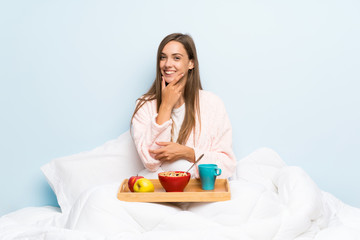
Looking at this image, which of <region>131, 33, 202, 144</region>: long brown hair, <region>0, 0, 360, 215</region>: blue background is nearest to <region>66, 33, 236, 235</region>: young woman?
<region>131, 33, 202, 144</region>: long brown hair

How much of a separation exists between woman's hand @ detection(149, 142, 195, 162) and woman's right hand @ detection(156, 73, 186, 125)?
5.1 inches

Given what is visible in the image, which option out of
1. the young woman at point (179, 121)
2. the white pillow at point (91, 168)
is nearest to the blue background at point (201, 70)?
the white pillow at point (91, 168)

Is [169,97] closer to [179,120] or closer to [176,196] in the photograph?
[179,120]

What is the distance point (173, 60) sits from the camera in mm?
2012

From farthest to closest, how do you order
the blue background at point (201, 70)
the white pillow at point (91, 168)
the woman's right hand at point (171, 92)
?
the blue background at point (201, 70) < the white pillow at point (91, 168) < the woman's right hand at point (171, 92)

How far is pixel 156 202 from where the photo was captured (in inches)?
61.7

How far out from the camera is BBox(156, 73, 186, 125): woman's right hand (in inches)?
74.7

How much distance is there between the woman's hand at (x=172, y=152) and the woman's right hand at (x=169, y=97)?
0.42 feet

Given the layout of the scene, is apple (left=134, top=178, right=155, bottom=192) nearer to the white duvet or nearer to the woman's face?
the white duvet

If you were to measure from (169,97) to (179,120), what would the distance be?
16cm

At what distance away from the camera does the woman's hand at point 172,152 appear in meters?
1.82

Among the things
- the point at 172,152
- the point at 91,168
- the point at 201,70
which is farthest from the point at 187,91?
the point at 91,168

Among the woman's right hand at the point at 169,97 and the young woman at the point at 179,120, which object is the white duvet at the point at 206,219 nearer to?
the young woman at the point at 179,120

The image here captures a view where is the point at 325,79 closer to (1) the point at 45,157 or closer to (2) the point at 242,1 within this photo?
(2) the point at 242,1
